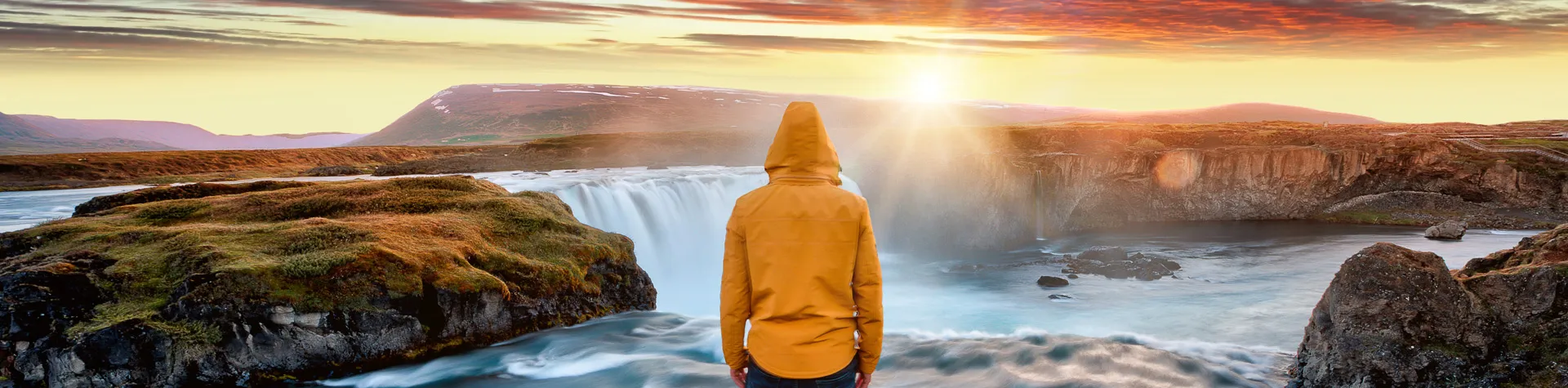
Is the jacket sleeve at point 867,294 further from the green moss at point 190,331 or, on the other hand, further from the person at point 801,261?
the green moss at point 190,331

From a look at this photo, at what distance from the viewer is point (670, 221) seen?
29.1 meters

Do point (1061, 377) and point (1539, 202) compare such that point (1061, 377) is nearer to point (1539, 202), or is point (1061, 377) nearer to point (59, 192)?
point (1539, 202)

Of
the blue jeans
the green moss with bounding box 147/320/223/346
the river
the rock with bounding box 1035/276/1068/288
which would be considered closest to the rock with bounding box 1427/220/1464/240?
the river

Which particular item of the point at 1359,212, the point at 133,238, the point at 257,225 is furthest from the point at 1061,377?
the point at 1359,212

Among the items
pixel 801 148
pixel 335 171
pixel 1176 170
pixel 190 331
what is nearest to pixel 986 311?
pixel 190 331

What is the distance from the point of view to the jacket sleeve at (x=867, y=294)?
457 centimetres

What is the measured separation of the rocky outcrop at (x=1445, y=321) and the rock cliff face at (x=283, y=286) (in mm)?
14429

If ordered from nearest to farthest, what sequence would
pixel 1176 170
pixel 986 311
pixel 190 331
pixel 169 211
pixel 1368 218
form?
pixel 190 331, pixel 169 211, pixel 986 311, pixel 1368 218, pixel 1176 170

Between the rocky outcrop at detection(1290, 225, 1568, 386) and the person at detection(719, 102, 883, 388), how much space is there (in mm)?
9825

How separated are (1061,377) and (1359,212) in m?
38.6

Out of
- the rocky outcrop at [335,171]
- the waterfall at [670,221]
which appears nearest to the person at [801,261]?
the waterfall at [670,221]

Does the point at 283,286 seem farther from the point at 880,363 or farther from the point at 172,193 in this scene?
the point at 172,193

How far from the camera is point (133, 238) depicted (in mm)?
15969

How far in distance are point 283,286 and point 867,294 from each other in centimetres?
1291
